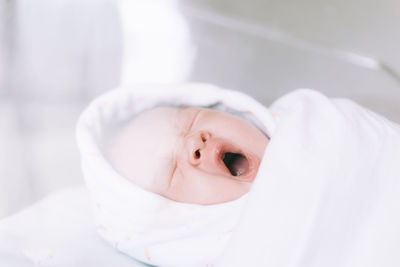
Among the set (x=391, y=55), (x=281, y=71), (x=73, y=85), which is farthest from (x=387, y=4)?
(x=73, y=85)

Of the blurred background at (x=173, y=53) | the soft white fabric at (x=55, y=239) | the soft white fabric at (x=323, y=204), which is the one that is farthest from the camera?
the blurred background at (x=173, y=53)

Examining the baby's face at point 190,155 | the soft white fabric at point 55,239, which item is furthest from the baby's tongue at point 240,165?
the soft white fabric at point 55,239

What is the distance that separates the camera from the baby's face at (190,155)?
0.60 metres

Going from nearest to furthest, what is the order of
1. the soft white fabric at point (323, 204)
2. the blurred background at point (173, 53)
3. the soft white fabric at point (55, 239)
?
the soft white fabric at point (323, 204)
the soft white fabric at point (55, 239)
the blurred background at point (173, 53)

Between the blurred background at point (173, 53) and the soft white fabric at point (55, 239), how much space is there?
2.5 inches

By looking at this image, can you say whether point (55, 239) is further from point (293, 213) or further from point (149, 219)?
point (293, 213)

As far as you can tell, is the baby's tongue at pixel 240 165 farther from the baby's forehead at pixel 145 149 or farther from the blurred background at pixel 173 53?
the blurred background at pixel 173 53

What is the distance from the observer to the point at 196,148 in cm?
61

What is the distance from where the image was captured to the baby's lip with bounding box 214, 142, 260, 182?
0.61 meters

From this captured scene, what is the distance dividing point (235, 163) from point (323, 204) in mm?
157

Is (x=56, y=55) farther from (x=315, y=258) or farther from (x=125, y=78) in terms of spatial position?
(x=315, y=258)

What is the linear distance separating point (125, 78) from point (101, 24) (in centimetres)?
16

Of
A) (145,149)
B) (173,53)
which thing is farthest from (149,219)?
(173,53)

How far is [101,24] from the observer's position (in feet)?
3.36
